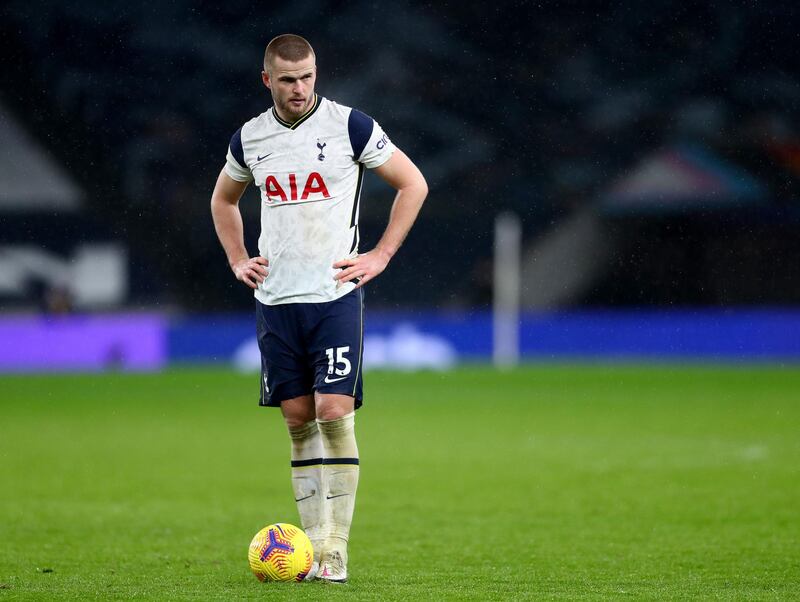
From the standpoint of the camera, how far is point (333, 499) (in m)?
4.61

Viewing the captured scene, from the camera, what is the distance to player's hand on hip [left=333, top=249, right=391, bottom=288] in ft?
15.1

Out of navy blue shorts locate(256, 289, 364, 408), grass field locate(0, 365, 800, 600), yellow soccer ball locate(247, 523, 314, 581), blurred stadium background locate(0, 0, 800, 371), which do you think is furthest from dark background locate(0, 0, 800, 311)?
yellow soccer ball locate(247, 523, 314, 581)

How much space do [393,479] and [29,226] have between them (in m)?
16.1

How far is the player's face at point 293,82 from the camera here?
4.45 metres

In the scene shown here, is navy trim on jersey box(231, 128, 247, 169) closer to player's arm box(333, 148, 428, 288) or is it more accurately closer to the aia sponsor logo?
the aia sponsor logo

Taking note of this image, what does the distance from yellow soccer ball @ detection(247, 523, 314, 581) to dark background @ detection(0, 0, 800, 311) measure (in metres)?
18.1

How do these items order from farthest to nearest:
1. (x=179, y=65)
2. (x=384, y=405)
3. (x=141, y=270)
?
(x=179, y=65)
(x=141, y=270)
(x=384, y=405)

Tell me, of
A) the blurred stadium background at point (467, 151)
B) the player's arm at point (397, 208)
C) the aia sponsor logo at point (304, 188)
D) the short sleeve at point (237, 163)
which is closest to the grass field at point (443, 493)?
the player's arm at point (397, 208)

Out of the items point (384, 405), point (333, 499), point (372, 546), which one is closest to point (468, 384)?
point (384, 405)

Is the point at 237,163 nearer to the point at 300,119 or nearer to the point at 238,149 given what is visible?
the point at 238,149

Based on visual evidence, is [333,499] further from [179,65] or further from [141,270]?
[179,65]

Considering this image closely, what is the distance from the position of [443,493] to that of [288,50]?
4.14 m

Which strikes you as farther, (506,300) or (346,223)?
(506,300)

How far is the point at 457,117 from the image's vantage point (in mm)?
26297
